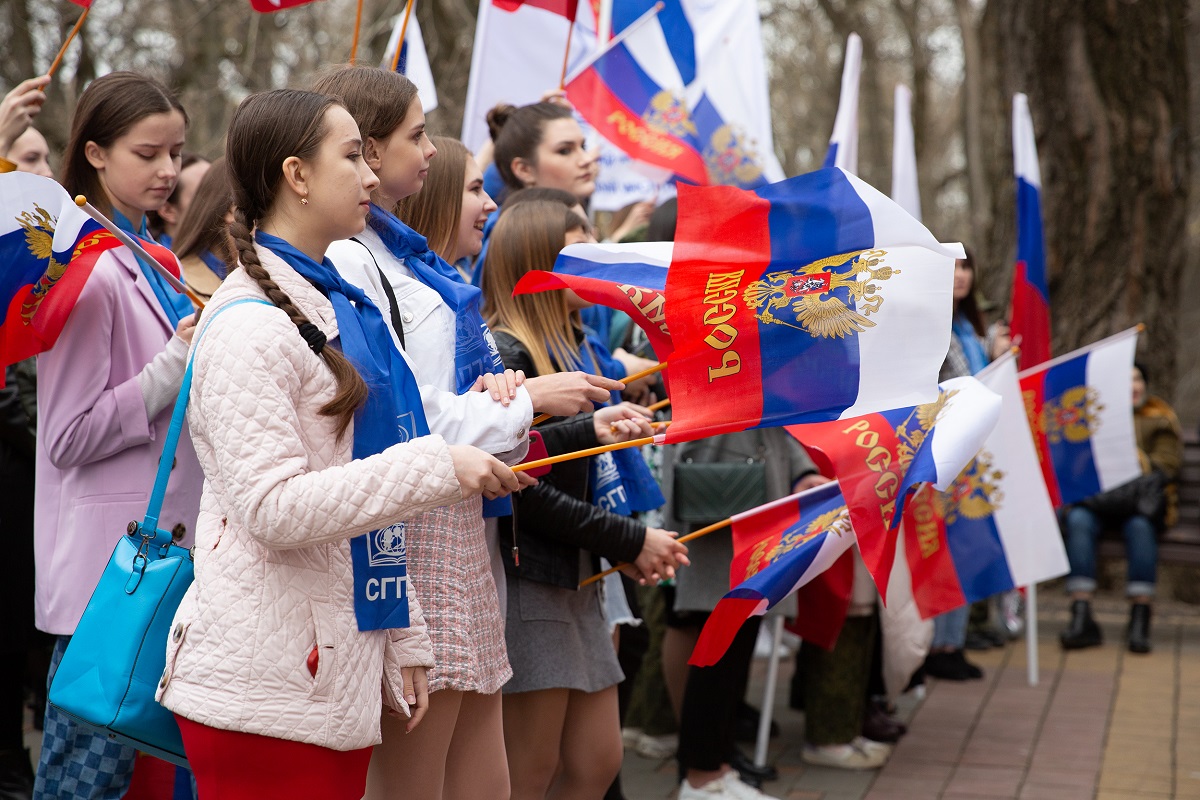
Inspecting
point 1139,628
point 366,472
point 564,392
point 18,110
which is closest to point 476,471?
point 366,472

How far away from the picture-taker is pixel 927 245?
276cm

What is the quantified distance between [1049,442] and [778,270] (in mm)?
3598

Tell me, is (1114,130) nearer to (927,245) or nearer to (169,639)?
(927,245)

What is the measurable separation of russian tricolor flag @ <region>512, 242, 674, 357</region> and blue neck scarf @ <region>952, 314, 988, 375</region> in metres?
3.37

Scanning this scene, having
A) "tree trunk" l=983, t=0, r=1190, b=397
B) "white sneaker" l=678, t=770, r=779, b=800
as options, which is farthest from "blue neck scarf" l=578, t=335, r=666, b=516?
"tree trunk" l=983, t=0, r=1190, b=397

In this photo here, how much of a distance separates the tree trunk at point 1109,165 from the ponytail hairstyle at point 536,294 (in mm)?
5735

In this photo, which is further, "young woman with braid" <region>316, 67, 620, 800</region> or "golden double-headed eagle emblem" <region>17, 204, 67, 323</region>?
"golden double-headed eagle emblem" <region>17, 204, 67, 323</region>

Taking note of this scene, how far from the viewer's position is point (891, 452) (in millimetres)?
3408

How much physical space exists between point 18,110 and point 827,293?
6.64 feet

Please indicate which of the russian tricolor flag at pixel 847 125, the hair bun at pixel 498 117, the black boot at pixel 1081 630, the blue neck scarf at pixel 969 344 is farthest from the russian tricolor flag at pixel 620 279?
the black boot at pixel 1081 630

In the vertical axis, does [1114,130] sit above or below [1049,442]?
above

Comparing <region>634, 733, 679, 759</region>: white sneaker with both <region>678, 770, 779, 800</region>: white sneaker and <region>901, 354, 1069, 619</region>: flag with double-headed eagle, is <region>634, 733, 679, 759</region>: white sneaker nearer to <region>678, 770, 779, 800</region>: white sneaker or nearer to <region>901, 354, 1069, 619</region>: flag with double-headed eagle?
<region>678, 770, 779, 800</region>: white sneaker

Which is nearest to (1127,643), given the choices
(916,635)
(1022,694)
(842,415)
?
(1022,694)

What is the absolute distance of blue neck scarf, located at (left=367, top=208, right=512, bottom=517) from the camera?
259cm
